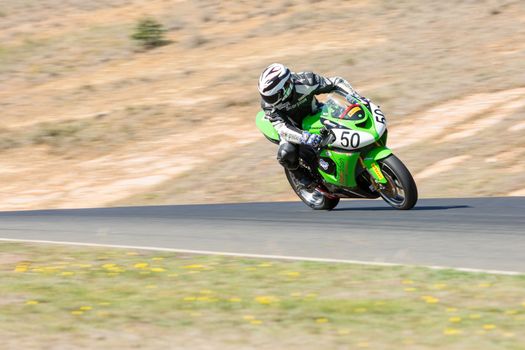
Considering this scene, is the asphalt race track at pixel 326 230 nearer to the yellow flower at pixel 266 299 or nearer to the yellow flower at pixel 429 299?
the yellow flower at pixel 429 299

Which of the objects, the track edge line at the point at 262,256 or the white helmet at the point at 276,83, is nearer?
the track edge line at the point at 262,256

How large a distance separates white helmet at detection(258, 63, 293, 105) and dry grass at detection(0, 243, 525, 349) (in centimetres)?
346

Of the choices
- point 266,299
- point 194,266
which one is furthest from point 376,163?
point 266,299

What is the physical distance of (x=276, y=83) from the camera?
40.8 ft

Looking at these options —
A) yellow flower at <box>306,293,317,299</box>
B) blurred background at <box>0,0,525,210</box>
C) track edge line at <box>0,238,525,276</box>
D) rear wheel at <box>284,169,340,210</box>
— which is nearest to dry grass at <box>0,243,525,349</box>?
yellow flower at <box>306,293,317,299</box>

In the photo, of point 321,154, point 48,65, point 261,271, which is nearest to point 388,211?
point 321,154

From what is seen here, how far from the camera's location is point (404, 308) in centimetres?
704

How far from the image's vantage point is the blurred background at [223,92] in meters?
19.2

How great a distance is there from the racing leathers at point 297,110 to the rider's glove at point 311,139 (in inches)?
7.2

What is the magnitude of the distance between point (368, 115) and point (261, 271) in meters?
3.98

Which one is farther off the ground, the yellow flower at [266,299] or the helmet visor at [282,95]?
the yellow flower at [266,299]

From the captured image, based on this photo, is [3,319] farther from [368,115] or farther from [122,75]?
[122,75]

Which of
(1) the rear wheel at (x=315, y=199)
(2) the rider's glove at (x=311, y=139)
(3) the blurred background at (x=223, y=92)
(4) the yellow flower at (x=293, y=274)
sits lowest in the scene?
(3) the blurred background at (x=223, y=92)

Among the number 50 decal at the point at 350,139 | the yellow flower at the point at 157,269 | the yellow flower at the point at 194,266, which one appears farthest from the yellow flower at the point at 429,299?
the number 50 decal at the point at 350,139
